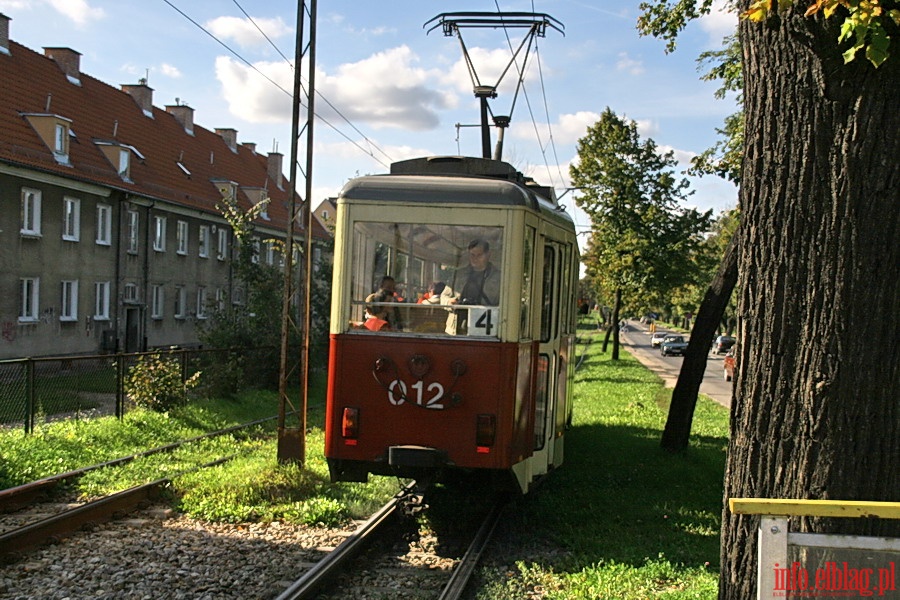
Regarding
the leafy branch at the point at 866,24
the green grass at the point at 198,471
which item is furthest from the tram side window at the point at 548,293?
the leafy branch at the point at 866,24

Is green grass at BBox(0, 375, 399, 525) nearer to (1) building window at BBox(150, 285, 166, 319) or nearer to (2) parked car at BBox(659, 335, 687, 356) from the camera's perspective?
(1) building window at BBox(150, 285, 166, 319)

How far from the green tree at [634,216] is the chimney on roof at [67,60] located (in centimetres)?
2058

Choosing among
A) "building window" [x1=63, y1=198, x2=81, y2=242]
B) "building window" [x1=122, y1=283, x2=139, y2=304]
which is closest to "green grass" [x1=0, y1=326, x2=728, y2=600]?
"building window" [x1=63, y1=198, x2=81, y2=242]

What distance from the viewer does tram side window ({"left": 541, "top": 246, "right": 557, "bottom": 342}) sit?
351 inches

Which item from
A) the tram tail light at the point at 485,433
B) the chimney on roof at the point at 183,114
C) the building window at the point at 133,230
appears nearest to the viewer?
the tram tail light at the point at 485,433

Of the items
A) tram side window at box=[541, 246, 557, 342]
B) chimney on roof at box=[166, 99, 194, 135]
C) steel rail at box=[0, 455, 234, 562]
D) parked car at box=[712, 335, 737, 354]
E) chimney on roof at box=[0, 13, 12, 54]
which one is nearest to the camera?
steel rail at box=[0, 455, 234, 562]

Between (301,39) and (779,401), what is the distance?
9.21 m

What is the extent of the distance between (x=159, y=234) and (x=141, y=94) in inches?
389

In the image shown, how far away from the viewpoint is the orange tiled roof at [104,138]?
29.7 m

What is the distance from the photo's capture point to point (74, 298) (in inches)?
1212

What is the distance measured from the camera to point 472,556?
7609 millimetres

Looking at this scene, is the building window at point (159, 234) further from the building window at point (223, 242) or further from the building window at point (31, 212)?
the building window at point (31, 212)

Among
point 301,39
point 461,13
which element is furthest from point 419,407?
point 461,13

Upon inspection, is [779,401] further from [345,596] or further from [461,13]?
[461,13]
